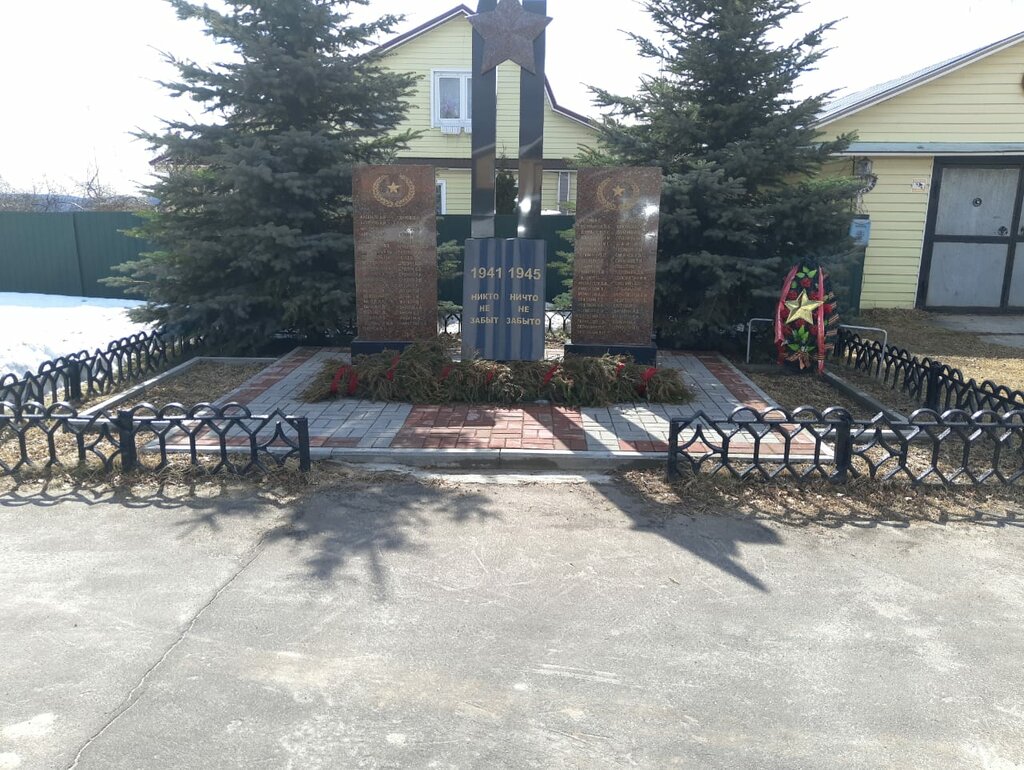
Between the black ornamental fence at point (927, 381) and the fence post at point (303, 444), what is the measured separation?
5.09 meters

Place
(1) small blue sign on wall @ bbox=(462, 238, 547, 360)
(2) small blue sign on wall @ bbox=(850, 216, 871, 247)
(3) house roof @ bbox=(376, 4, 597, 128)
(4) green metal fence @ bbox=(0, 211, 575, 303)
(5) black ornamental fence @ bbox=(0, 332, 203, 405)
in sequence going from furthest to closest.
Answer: (3) house roof @ bbox=(376, 4, 597, 128) < (4) green metal fence @ bbox=(0, 211, 575, 303) < (2) small blue sign on wall @ bbox=(850, 216, 871, 247) < (1) small blue sign on wall @ bbox=(462, 238, 547, 360) < (5) black ornamental fence @ bbox=(0, 332, 203, 405)

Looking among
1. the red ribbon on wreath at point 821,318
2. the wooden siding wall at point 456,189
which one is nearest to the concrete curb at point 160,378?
the red ribbon on wreath at point 821,318

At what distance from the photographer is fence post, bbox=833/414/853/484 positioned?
5.40m

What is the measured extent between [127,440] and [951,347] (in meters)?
10.9

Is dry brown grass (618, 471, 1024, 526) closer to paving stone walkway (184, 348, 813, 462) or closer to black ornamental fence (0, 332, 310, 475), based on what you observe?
paving stone walkway (184, 348, 813, 462)

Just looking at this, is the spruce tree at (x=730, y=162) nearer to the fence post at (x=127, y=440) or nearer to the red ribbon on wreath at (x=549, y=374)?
the red ribbon on wreath at (x=549, y=374)

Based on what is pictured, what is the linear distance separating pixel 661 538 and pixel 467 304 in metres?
4.38

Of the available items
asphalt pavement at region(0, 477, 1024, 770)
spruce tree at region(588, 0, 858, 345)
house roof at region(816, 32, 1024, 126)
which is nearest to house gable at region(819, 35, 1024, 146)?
house roof at region(816, 32, 1024, 126)

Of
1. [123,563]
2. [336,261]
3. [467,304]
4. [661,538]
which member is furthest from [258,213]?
[661,538]

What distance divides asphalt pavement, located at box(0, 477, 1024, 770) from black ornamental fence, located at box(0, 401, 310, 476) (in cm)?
50

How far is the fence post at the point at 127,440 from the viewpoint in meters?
5.51

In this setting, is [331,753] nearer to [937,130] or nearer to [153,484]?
[153,484]

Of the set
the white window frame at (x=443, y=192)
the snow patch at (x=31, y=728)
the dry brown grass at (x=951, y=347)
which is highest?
the white window frame at (x=443, y=192)

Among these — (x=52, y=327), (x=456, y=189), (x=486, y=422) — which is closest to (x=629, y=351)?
(x=486, y=422)
